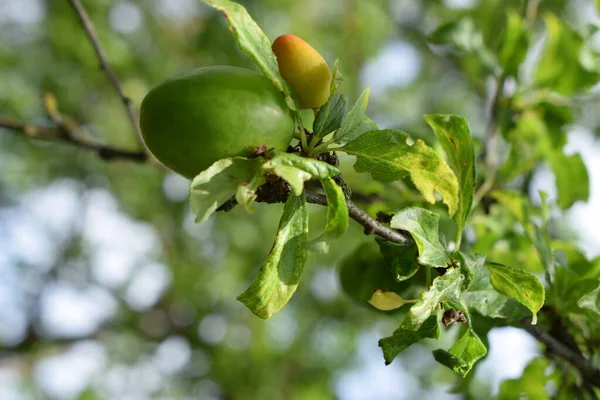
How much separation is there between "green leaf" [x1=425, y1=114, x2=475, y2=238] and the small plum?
0.15 meters

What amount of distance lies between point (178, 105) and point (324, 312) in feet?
12.4

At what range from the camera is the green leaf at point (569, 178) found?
49.1 inches

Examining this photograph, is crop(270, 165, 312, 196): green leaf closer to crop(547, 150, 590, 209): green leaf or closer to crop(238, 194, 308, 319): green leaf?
crop(238, 194, 308, 319): green leaf

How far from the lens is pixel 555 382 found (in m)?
1.10

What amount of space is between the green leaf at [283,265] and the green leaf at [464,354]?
206mm

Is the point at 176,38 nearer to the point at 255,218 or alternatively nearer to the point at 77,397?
the point at 255,218

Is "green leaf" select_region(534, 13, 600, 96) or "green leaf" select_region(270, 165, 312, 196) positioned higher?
"green leaf" select_region(270, 165, 312, 196)

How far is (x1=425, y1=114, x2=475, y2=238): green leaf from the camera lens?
2.28ft

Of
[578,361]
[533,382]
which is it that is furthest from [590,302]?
[533,382]

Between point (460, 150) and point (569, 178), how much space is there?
27.6 inches

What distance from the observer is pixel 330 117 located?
63 centimetres

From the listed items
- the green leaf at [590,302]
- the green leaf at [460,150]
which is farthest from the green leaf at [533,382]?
the green leaf at [460,150]

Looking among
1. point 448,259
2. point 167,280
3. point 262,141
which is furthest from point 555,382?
point 167,280

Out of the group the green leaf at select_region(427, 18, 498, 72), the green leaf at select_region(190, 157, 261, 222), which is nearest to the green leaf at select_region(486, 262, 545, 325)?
the green leaf at select_region(190, 157, 261, 222)
